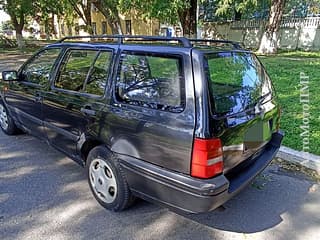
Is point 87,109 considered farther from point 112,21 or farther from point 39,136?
point 112,21

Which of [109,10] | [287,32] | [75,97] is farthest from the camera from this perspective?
[287,32]

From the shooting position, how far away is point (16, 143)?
428 cm

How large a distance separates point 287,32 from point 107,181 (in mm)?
17301

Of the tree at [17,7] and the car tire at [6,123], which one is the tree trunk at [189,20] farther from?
the car tire at [6,123]

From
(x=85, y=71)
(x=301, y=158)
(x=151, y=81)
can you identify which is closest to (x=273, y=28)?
(x=301, y=158)

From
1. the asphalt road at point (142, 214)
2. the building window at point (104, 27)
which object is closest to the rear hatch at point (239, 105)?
the asphalt road at point (142, 214)

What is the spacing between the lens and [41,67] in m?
3.69

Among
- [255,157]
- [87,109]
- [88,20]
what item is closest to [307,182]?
[255,157]

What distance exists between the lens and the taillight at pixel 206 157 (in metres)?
2.02

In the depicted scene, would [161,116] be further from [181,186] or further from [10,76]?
[10,76]

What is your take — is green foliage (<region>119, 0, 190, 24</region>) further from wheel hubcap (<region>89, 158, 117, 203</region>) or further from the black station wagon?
wheel hubcap (<region>89, 158, 117, 203</region>)

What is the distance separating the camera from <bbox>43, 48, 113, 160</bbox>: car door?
274cm

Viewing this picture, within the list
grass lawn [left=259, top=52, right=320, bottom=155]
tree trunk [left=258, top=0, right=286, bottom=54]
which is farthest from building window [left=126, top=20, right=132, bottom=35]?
grass lawn [left=259, top=52, right=320, bottom=155]

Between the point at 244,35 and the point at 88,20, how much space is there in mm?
11173
